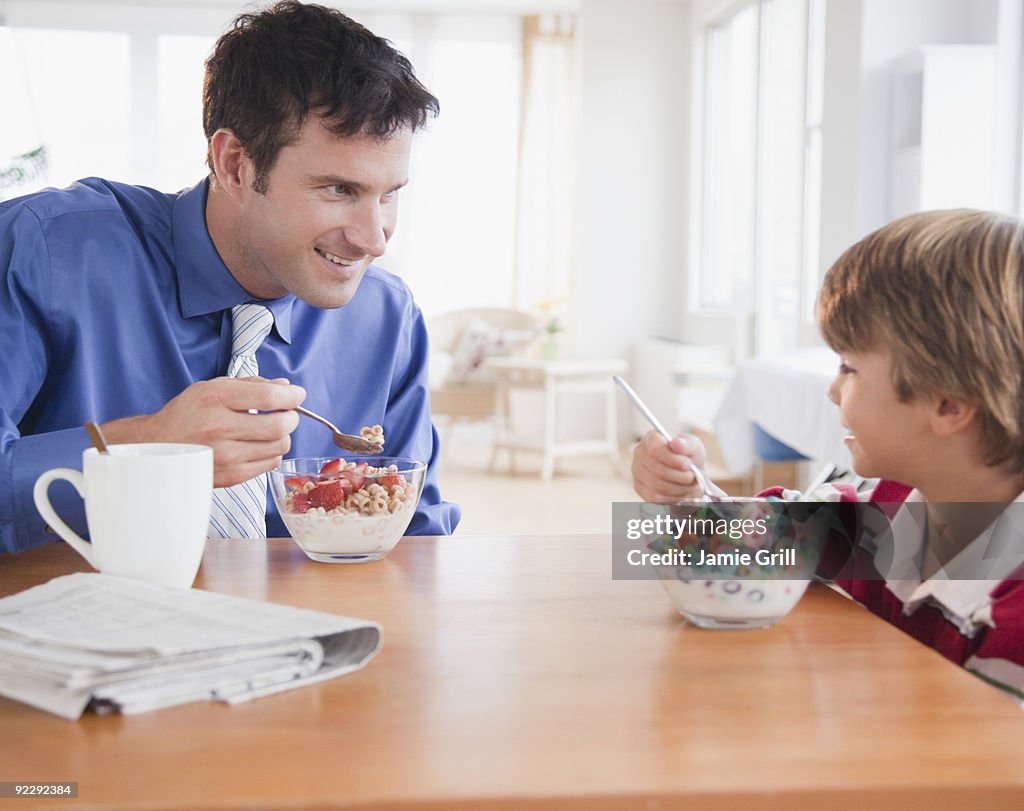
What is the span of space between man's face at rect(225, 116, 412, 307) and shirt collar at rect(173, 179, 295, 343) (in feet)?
0.11

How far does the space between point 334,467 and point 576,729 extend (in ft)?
1.81

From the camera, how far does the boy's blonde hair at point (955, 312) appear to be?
3.26 feet

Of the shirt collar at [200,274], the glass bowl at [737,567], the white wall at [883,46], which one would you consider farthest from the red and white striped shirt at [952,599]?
the white wall at [883,46]

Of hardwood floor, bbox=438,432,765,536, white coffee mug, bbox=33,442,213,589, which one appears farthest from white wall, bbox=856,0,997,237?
white coffee mug, bbox=33,442,213,589

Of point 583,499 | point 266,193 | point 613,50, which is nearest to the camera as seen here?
point 266,193

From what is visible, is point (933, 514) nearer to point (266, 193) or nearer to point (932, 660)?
point (932, 660)

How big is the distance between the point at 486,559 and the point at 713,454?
5242 millimetres

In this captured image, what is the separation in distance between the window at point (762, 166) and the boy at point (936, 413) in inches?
183

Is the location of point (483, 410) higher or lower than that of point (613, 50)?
lower

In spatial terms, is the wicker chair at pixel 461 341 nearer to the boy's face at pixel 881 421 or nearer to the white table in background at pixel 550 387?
the white table in background at pixel 550 387

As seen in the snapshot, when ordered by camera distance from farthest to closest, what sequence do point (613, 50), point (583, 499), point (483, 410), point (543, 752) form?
1. point (613, 50)
2. point (483, 410)
3. point (583, 499)
4. point (543, 752)

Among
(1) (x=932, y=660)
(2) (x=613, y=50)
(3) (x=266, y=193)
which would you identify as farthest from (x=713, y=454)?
(1) (x=932, y=660)

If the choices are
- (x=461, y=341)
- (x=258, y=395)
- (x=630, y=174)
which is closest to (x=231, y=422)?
(x=258, y=395)

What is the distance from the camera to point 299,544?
1118mm
